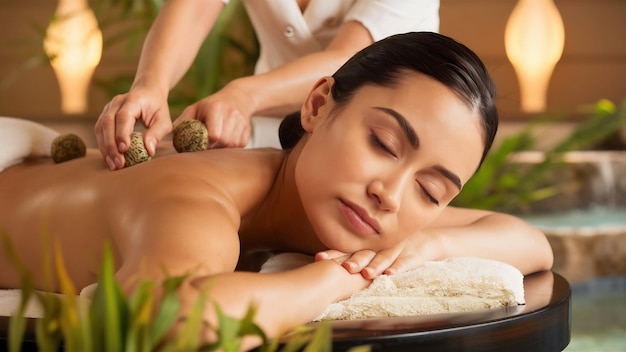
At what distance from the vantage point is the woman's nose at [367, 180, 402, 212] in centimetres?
105

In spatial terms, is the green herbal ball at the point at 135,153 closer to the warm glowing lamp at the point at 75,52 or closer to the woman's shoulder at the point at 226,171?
the woman's shoulder at the point at 226,171

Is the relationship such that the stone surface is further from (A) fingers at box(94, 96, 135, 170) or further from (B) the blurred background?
(A) fingers at box(94, 96, 135, 170)

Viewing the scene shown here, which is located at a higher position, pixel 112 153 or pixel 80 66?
pixel 112 153

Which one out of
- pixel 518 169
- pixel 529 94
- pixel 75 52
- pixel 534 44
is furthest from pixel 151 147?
pixel 529 94

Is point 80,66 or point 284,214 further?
point 80,66

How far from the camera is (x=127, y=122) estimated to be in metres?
1.25

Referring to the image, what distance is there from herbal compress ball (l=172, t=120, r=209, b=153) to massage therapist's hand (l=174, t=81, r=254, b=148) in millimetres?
51

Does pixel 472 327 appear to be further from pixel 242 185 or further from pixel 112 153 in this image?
pixel 112 153

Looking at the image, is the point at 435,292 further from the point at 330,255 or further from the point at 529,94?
the point at 529,94

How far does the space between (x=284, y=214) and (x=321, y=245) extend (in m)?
0.07

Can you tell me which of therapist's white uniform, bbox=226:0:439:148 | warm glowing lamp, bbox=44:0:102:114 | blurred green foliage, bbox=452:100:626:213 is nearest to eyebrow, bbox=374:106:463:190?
therapist's white uniform, bbox=226:0:439:148

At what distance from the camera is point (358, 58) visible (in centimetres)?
125

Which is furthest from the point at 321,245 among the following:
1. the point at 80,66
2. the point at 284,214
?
the point at 80,66

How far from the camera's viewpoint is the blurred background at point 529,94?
3467mm
